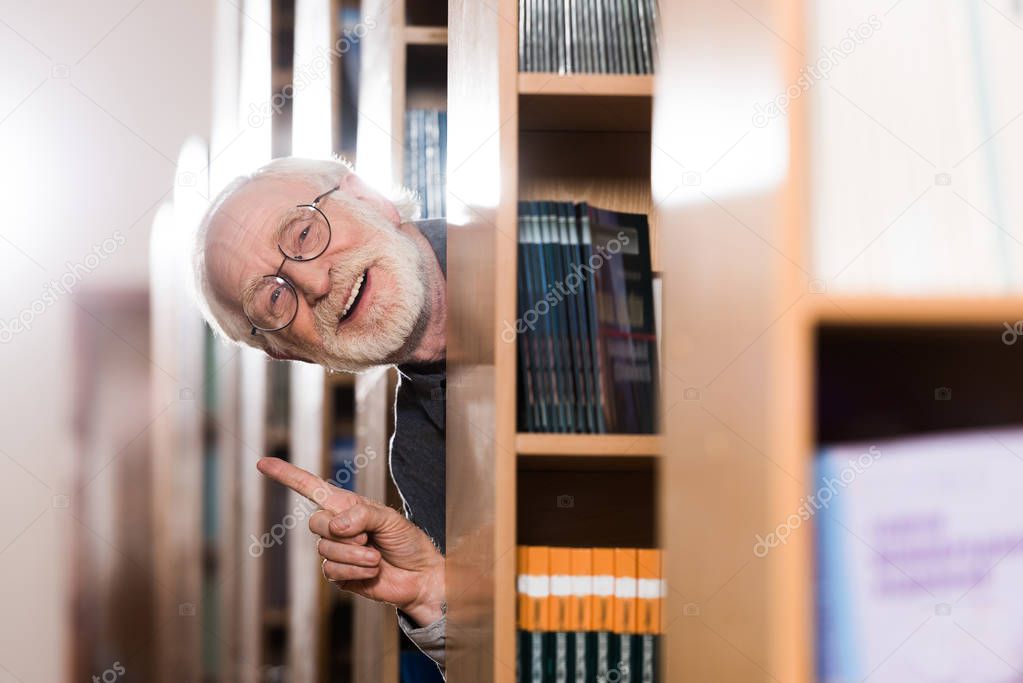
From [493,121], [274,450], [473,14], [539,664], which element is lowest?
[539,664]

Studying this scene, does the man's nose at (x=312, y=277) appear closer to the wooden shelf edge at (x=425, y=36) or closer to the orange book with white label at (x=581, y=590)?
the wooden shelf edge at (x=425, y=36)

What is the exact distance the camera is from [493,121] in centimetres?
91

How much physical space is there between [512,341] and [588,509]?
0.34 meters

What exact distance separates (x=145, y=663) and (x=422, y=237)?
3.05 feet

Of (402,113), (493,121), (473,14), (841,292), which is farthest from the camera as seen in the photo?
(402,113)

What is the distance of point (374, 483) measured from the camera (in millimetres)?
1521

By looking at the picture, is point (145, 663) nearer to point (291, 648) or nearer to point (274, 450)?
point (291, 648)

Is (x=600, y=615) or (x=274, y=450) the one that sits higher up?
(x=274, y=450)

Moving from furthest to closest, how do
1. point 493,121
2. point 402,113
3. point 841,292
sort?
point 402,113 < point 493,121 < point 841,292

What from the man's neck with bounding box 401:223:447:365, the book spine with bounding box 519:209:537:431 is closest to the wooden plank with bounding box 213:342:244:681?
the man's neck with bounding box 401:223:447:365

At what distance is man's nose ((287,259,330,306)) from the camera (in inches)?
57.5

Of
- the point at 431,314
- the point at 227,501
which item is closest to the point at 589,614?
the point at 431,314

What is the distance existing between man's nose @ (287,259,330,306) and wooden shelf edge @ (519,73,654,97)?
682mm

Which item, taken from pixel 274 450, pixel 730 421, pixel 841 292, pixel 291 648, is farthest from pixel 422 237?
pixel 841 292
